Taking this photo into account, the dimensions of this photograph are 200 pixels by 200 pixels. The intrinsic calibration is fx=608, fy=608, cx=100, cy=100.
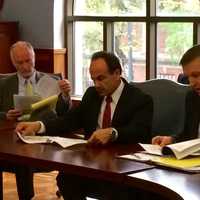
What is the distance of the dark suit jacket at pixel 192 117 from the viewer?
122 inches

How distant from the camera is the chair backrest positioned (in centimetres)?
375

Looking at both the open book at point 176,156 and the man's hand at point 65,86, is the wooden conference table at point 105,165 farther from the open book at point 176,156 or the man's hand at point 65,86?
the man's hand at point 65,86

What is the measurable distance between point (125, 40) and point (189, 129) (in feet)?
11.6

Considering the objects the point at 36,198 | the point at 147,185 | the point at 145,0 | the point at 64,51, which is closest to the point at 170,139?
the point at 147,185

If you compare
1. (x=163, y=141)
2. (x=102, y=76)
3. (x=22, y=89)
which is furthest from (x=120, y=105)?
(x=22, y=89)

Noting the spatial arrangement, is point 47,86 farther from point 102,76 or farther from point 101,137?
point 101,137

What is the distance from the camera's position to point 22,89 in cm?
455

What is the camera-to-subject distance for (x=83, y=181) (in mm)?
3334

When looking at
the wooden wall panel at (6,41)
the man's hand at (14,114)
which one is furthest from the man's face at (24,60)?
the wooden wall panel at (6,41)

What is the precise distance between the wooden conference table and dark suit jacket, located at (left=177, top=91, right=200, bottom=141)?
267 millimetres

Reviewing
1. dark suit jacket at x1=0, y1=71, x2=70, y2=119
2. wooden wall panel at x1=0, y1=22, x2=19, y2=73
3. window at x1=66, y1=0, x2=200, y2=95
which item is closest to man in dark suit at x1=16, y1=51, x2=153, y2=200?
dark suit jacket at x1=0, y1=71, x2=70, y2=119

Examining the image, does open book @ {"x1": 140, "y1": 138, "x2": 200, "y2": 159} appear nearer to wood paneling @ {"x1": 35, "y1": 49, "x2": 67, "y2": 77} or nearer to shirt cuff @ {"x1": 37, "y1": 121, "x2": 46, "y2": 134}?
shirt cuff @ {"x1": 37, "y1": 121, "x2": 46, "y2": 134}

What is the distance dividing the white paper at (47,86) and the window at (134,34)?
196 centimetres

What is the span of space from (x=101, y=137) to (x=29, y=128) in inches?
19.9
